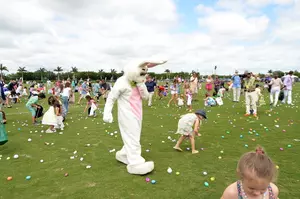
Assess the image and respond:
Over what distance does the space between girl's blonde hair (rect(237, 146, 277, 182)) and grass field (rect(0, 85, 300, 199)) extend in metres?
2.06

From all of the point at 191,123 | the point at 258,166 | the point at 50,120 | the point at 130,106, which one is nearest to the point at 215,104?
the point at 191,123

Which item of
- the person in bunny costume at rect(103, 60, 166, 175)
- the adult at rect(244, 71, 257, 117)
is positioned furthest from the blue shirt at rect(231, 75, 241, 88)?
the person in bunny costume at rect(103, 60, 166, 175)

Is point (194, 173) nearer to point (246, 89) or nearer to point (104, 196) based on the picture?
point (104, 196)

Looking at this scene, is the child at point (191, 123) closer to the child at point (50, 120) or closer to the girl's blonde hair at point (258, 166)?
the girl's blonde hair at point (258, 166)

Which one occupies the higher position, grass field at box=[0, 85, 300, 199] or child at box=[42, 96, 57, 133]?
child at box=[42, 96, 57, 133]

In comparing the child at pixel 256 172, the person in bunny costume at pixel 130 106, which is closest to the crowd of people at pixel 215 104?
the child at pixel 256 172

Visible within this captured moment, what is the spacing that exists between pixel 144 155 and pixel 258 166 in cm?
423

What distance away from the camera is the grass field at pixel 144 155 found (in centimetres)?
420

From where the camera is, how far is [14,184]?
15.1 feet

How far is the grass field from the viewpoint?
4199mm

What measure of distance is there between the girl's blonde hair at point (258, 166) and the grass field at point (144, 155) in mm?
2062

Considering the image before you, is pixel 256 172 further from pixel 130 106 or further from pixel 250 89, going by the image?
pixel 250 89

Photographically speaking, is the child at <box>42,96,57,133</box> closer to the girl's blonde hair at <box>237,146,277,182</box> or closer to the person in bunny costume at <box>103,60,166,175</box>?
the person in bunny costume at <box>103,60,166,175</box>

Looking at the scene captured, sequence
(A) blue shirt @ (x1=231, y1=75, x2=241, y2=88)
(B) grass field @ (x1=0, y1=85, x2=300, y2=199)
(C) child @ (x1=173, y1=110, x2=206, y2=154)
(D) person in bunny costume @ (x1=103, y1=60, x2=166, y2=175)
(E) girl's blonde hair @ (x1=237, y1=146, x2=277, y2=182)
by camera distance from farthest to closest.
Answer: (A) blue shirt @ (x1=231, y1=75, x2=241, y2=88) → (C) child @ (x1=173, y1=110, x2=206, y2=154) → (D) person in bunny costume @ (x1=103, y1=60, x2=166, y2=175) → (B) grass field @ (x1=0, y1=85, x2=300, y2=199) → (E) girl's blonde hair @ (x1=237, y1=146, x2=277, y2=182)
